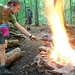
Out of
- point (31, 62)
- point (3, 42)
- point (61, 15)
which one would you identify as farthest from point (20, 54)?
point (61, 15)

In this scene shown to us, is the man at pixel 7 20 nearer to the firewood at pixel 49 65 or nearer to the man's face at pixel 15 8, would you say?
the man's face at pixel 15 8

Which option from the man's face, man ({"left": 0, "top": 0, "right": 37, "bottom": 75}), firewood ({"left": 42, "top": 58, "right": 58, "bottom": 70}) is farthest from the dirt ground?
the man's face

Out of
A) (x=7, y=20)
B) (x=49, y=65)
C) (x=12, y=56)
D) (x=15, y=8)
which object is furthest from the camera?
(x=12, y=56)

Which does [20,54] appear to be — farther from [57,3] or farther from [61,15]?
[61,15]

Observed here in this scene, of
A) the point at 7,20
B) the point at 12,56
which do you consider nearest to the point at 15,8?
the point at 7,20

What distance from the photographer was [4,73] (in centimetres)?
606

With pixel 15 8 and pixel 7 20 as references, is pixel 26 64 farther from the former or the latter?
pixel 15 8

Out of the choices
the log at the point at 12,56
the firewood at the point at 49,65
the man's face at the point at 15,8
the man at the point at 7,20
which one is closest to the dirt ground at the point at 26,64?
the log at the point at 12,56

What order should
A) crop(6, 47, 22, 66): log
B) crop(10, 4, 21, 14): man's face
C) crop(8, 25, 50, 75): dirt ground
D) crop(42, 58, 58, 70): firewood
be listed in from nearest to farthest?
crop(10, 4, 21, 14): man's face, crop(42, 58, 58, 70): firewood, crop(8, 25, 50, 75): dirt ground, crop(6, 47, 22, 66): log

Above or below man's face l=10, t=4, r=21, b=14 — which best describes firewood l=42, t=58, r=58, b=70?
below

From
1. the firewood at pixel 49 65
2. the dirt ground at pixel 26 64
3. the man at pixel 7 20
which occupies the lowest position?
the dirt ground at pixel 26 64

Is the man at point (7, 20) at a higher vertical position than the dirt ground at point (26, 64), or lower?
higher

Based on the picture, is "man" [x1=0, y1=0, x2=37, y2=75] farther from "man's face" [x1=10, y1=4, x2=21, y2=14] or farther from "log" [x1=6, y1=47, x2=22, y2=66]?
"log" [x1=6, y1=47, x2=22, y2=66]

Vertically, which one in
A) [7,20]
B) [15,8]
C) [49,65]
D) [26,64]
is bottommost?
[26,64]
